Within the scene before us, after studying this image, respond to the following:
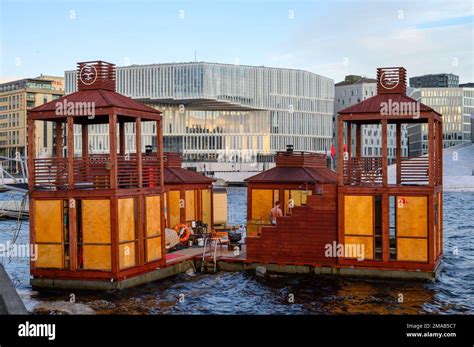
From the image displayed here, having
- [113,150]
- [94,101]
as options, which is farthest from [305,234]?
[94,101]

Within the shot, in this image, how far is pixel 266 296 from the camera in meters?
26.6

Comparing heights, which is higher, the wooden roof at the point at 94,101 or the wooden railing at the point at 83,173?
the wooden roof at the point at 94,101

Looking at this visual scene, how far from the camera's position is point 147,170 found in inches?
1110

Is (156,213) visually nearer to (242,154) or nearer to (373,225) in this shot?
(373,225)

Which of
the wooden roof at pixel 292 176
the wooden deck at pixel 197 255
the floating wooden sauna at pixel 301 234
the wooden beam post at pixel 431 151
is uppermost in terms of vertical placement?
the wooden beam post at pixel 431 151

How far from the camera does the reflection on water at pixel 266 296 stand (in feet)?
79.2

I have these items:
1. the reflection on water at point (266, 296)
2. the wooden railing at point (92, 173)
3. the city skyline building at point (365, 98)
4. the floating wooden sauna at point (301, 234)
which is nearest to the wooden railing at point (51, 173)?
the wooden railing at point (92, 173)

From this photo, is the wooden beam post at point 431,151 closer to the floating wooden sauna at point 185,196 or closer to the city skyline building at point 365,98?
the floating wooden sauna at point 185,196

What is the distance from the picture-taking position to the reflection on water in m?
24.1

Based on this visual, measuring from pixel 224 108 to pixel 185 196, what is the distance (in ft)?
405

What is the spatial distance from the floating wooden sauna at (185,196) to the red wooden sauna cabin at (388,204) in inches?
485

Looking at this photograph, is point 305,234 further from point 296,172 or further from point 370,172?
point 296,172
